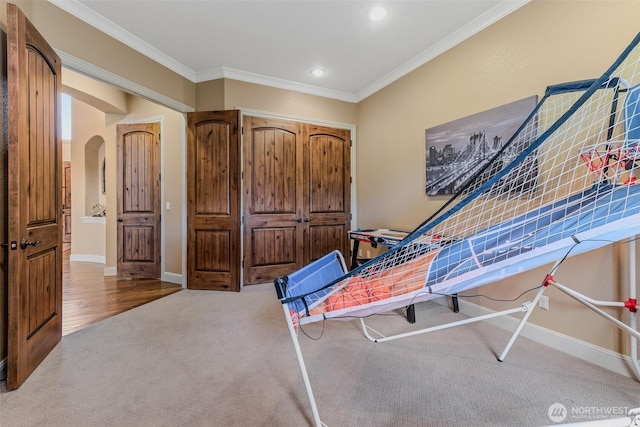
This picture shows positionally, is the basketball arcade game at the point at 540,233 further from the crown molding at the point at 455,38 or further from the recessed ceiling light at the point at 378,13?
the recessed ceiling light at the point at 378,13

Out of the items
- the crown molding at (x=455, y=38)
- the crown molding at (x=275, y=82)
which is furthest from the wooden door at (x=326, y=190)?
the crown molding at (x=455, y=38)

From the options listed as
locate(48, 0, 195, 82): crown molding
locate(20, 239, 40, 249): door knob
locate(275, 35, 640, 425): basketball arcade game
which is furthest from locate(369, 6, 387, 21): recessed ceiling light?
locate(20, 239, 40, 249): door knob

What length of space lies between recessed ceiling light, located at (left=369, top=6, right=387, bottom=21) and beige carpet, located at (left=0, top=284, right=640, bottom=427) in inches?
113

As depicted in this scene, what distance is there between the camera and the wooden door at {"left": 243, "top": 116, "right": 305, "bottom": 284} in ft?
12.3

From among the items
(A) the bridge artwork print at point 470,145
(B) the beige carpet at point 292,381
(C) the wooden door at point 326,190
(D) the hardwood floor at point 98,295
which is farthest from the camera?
(C) the wooden door at point 326,190

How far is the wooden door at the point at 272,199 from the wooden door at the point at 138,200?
1.60 meters

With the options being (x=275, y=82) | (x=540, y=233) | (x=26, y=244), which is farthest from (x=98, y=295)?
(x=540, y=233)

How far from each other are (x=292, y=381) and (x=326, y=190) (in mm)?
2940

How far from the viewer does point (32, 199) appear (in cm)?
182

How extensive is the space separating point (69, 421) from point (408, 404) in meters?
1.78

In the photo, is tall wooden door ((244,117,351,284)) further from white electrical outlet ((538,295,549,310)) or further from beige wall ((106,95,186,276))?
white electrical outlet ((538,295,549,310))

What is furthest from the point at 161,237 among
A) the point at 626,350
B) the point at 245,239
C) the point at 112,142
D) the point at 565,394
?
the point at 626,350

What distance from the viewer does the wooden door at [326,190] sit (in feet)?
13.5

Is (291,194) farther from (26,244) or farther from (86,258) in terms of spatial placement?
(86,258)
